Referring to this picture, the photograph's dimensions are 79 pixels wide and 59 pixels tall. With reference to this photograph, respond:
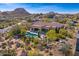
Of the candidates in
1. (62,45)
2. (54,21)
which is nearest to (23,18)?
(54,21)

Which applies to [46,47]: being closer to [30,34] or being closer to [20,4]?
[30,34]

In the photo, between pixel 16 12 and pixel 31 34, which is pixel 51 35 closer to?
pixel 31 34

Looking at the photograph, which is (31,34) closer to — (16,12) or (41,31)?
(41,31)

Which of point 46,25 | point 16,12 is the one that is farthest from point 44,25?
point 16,12

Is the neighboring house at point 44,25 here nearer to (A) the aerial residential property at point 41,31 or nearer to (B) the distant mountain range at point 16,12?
(A) the aerial residential property at point 41,31

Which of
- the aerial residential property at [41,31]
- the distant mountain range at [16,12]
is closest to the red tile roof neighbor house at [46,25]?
the aerial residential property at [41,31]

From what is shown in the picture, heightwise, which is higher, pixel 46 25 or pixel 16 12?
pixel 16 12

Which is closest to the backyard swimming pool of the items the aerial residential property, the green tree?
the aerial residential property

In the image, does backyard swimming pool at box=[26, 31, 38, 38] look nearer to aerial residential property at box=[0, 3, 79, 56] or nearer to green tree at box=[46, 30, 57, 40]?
aerial residential property at box=[0, 3, 79, 56]

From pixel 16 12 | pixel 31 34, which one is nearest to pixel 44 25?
pixel 31 34
